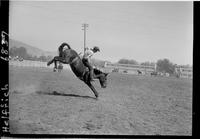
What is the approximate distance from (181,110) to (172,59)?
0.79 meters

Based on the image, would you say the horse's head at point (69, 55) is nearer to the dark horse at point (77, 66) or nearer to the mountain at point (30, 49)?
the dark horse at point (77, 66)

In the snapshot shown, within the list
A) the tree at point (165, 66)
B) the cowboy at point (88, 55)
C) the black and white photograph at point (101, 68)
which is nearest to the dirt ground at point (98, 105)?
the black and white photograph at point (101, 68)

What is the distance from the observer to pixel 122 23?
4160mm

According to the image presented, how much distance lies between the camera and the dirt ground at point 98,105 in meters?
4.07

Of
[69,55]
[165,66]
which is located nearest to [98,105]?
[69,55]

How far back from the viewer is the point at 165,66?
4.20 m

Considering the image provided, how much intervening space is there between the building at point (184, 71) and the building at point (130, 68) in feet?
1.17

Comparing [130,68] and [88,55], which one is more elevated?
[88,55]

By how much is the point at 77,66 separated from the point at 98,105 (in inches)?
26.4

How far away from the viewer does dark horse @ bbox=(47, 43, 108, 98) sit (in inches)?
164

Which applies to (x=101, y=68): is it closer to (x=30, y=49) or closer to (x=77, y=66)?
(x=77, y=66)

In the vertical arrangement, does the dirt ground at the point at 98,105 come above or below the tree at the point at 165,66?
below

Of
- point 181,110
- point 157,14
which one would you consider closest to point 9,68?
point 157,14

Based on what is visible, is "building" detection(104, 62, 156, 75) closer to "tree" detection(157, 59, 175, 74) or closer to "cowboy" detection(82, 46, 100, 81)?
"tree" detection(157, 59, 175, 74)
